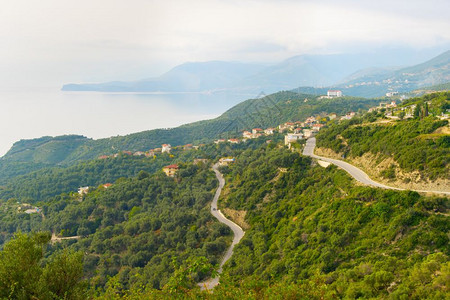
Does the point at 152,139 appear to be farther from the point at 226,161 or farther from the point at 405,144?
the point at 405,144

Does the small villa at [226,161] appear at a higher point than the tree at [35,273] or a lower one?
lower

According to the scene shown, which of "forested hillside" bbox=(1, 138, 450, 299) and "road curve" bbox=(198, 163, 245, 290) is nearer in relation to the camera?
"forested hillside" bbox=(1, 138, 450, 299)

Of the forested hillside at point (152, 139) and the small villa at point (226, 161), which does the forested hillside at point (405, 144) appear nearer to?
the small villa at point (226, 161)

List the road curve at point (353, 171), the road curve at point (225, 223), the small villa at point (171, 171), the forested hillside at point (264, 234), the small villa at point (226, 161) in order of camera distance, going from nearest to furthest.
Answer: the forested hillside at point (264, 234) → the road curve at point (353, 171) → the road curve at point (225, 223) → the small villa at point (171, 171) → the small villa at point (226, 161)

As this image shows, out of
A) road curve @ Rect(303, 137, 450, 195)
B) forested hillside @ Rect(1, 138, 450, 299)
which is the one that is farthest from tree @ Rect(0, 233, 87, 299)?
road curve @ Rect(303, 137, 450, 195)

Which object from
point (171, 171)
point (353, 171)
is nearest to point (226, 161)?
point (171, 171)

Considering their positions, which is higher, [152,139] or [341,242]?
[341,242]

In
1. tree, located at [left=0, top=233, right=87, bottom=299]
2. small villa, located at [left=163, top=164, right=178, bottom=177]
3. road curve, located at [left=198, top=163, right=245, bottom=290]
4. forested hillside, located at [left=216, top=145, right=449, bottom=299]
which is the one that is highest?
tree, located at [left=0, top=233, right=87, bottom=299]

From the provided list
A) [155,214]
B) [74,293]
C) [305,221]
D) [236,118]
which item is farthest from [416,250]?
[236,118]

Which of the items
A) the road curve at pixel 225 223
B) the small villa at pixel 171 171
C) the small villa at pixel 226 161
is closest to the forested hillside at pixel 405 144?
the road curve at pixel 225 223

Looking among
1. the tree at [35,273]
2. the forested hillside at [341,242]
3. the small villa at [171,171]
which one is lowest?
the small villa at [171,171]

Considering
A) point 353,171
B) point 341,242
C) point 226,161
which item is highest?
point 353,171

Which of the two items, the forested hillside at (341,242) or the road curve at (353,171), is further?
the road curve at (353,171)

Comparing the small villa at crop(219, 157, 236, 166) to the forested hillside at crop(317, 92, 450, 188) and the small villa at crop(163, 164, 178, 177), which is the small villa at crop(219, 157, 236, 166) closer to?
the small villa at crop(163, 164, 178, 177)
